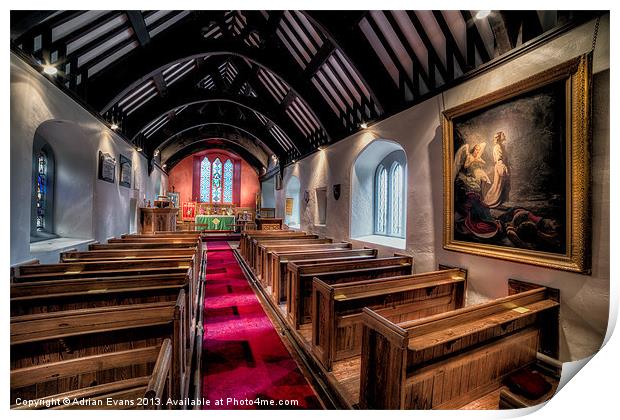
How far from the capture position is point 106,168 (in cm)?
543

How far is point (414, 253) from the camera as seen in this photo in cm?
406

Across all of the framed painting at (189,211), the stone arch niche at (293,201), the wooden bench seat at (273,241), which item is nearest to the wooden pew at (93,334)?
the wooden bench seat at (273,241)

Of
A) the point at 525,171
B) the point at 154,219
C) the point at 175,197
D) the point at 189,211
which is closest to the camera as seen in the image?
the point at 525,171

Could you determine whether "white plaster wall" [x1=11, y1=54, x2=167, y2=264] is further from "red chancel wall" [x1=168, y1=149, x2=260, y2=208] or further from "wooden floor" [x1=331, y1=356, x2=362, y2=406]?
"red chancel wall" [x1=168, y1=149, x2=260, y2=208]

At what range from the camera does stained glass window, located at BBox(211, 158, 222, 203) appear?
55.6 ft

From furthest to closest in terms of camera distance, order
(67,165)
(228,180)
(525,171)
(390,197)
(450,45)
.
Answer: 1. (228,180)
2. (390,197)
3. (67,165)
4. (450,45)
5. (525,171)

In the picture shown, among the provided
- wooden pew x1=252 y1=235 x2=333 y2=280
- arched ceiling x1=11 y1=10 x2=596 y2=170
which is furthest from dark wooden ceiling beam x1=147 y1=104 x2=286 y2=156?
wooden pew x1=252 y1=235 x2=333 y2=280

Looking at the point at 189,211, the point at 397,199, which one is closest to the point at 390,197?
the point at 397,199

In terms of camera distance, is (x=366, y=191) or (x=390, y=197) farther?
(x=390, y=197)

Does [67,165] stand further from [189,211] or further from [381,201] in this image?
[189,211]

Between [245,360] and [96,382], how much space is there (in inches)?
55.8

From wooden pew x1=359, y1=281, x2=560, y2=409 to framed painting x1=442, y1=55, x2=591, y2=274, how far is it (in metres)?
0.58

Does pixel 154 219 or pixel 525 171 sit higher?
pixel 525 171
